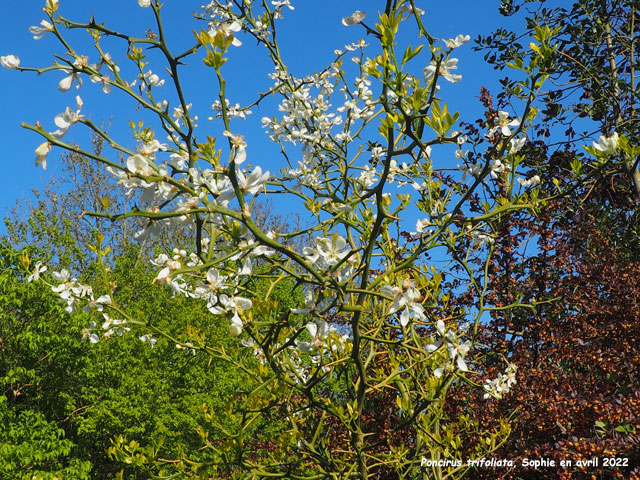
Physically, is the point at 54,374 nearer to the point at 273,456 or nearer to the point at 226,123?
the point at 273,456

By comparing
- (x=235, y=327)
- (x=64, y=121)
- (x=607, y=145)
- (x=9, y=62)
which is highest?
(x=607, y=145)

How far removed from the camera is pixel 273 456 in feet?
9.04

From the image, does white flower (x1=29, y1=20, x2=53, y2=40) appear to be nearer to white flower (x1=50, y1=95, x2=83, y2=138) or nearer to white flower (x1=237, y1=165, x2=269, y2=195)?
white flower (x1=50, y1=95, x2=83, y2=138)

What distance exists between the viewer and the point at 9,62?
1.78 metres

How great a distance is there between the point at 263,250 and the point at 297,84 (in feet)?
8.53

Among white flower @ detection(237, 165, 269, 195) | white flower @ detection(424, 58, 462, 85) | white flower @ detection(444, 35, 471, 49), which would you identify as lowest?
white flower @ detection(237, 165, 269, 195)

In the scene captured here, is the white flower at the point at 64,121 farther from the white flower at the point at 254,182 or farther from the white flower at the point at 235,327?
the white flower at the point at 235,327

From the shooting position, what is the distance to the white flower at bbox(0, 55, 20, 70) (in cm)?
176

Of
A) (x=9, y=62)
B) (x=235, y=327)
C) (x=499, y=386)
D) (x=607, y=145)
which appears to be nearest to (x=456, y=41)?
(x=607, y=145)

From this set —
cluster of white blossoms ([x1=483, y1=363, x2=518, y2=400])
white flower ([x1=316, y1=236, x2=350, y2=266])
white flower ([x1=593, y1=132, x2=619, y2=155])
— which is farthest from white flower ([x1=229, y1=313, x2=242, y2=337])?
cluster of white blossoms ([x1=483, y1=363, x2=518, y2=400])

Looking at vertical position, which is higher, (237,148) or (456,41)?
(456,41)

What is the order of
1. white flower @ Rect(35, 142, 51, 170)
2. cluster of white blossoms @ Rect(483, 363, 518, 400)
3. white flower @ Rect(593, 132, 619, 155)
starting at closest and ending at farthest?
1. white flower @ Rect(35, 142, 51, 170)
2. white flower @ Rect(593, 132, 619, 155)
3. cluster of white blossoms @ Rect(483, 363, 518, 400)

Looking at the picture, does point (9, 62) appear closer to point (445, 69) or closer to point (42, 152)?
point (42, 152)

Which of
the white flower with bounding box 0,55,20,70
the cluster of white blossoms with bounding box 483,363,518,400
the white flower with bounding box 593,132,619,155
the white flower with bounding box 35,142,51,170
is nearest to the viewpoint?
the white flower with bounding box 35,142,51,170
